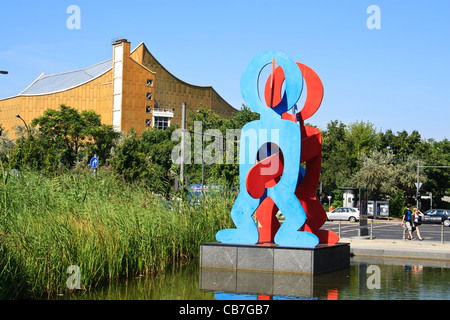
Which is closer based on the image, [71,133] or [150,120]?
[71,133]

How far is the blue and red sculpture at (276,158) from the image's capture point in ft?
40.5

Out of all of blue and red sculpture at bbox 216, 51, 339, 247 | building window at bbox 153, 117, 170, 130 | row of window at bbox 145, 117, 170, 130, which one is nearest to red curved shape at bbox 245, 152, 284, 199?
blue and red sculpture at bbox 216, 51, 339, 247

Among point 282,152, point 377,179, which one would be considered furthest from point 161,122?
point 282,152

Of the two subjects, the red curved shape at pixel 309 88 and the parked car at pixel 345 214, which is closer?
the red curved shape at pixel 309 88

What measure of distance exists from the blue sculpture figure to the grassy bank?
5.60 feet

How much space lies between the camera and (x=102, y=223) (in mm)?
11000

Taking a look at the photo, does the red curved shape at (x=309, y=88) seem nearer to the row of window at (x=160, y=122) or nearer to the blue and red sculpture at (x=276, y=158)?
the blue and red sculpture at (x=276, y=158)

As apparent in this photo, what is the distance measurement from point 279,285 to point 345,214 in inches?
1239

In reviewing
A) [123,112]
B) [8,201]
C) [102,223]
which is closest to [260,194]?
[102,223]

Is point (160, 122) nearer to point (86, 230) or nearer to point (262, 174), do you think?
point (262, 174)

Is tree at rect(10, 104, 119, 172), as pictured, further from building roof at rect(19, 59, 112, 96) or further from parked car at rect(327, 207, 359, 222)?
building roof at rect(19, 59, 112, 96)

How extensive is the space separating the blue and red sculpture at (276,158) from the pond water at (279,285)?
1042 millimetres

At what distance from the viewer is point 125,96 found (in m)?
83.5

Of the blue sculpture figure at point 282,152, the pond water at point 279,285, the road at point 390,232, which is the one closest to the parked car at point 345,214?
the road at point 390,232
